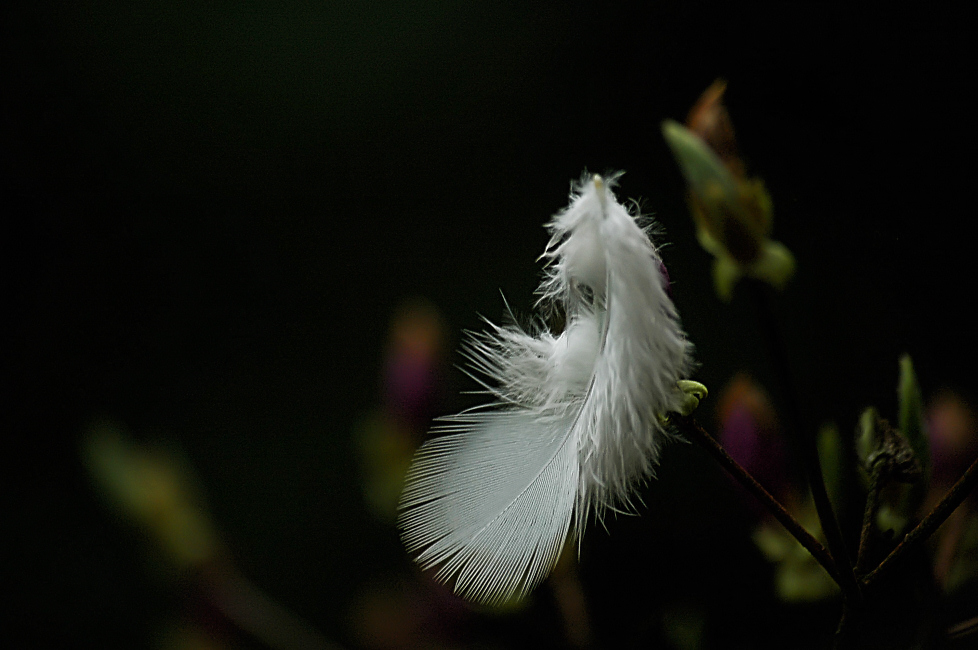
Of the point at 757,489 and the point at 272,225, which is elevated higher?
the point at 272,225

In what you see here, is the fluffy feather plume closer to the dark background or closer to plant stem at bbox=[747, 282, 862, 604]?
plant stem at bbox=[747, 282, 862, 604]

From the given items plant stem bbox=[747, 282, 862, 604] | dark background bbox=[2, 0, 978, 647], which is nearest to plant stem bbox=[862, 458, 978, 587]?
plant stem bbox=[747, 282, 862, 604]

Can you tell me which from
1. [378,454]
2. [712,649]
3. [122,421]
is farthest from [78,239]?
[712,649]

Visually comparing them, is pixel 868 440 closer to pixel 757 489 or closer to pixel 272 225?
pixel 757 489

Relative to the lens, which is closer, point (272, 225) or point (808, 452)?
point (808, 452)

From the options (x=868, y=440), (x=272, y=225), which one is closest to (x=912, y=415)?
(x=868, y=440)
